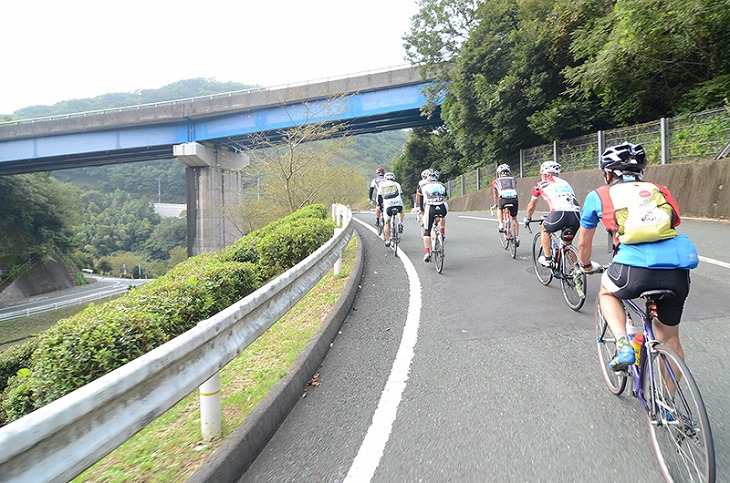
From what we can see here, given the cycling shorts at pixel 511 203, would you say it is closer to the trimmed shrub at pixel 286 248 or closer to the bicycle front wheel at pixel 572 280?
the bicycle front wheel at pixel 572 280

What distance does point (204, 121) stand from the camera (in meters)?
36.7

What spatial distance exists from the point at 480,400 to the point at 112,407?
261 cm

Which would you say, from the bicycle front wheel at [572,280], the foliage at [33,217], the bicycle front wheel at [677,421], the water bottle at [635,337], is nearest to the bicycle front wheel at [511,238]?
the bicycle front wheel at [572,280]

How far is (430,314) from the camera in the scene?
5.96m

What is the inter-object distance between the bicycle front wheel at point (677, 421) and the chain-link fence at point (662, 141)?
12868 millimetres

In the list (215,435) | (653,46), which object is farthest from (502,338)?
(653,46)

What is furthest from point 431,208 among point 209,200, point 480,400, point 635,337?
point 209,200

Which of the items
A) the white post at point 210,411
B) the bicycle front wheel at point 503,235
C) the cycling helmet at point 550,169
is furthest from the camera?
the bicycle front wheel at point 503,235


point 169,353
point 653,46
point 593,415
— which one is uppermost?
point 653,46

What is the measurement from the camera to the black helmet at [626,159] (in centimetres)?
321

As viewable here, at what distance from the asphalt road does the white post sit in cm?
36

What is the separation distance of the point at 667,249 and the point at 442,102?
29.4 meters

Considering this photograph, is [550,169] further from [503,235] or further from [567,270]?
[503,235]

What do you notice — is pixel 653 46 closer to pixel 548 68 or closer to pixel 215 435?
pixel 548 68
